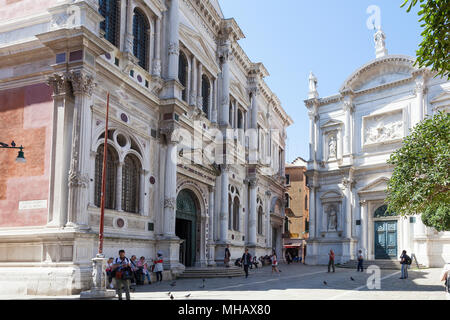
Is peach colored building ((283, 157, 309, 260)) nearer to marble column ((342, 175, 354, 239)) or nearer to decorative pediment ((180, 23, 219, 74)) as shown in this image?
marble column ((342, 175, 354, 239))

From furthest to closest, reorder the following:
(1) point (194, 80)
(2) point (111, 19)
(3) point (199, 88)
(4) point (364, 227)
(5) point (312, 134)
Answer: (5) point (312, 134), (4) point (364, 227), (3) point (199, 88), (1) point (194, 80), (2) point (111, 19)

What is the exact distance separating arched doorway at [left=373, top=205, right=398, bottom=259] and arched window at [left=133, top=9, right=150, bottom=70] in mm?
23242

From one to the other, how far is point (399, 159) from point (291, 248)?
159ft

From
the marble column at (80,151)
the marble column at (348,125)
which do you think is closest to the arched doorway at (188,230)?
the marble column at (80,151)

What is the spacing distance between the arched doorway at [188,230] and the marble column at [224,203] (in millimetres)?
2197

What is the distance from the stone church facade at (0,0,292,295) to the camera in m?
15.9

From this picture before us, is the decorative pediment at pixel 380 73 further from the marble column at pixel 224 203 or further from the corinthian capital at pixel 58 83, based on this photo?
the corinthian capital at pixel 58 83

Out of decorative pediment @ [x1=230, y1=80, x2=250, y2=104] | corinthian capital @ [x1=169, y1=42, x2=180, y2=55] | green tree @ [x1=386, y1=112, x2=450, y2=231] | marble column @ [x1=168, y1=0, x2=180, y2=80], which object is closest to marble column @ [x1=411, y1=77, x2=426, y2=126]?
decorative pediment @ [x1=230, y1=80, x2=250, y2=104]

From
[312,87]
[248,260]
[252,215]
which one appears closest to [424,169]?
[248,260]

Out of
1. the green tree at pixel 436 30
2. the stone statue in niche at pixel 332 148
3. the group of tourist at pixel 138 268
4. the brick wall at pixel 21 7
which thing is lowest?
the group of tourist at pixel 138 268

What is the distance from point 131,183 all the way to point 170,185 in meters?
2.04

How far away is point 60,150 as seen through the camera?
1616 cm

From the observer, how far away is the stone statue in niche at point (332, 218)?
39.7 m

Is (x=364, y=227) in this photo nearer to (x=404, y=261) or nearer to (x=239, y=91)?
(x=239, y=91)
